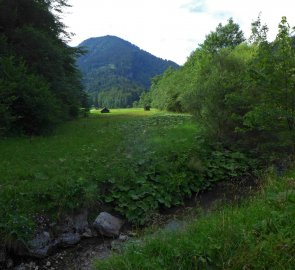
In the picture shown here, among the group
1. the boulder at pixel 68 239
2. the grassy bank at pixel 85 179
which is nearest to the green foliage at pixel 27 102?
the grassy bank at pixel 85 179

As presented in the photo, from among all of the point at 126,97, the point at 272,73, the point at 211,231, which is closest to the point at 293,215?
the point at 211,231

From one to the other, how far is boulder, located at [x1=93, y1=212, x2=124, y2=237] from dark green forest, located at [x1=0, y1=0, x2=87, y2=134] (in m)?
9.78

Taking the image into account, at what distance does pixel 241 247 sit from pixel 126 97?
171 meters

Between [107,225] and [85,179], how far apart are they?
2.10 m

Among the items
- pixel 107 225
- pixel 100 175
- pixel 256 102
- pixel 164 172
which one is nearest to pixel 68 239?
pixel 107 225

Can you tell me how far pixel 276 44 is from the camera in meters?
12.8

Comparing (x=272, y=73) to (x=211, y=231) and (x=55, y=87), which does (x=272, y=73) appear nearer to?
(x=211, y=231)

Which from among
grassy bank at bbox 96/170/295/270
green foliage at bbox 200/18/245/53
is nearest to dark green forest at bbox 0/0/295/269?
grassy bank at bbox 96/170/295/270

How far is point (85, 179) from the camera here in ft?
36.0

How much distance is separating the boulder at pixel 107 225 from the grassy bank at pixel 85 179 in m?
0.53

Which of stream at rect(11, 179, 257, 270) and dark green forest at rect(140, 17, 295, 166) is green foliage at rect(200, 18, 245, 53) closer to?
dark green forest at rect(140, 17, 295, 166)

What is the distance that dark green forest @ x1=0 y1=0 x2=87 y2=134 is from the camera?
19.3 m

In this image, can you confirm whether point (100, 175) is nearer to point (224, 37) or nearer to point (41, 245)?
point (41, 245)

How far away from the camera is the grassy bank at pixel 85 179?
30.2 feet
